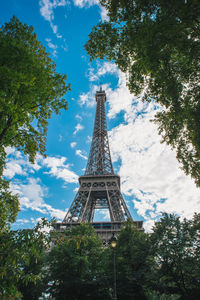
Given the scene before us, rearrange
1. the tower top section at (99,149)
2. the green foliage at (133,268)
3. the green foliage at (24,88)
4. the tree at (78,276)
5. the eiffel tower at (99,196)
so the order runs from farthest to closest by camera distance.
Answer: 1. the tower top section at (99,149)
2. the eiffel tower at (99,196)
3. the tree at (78,276)
4. the green foliage at (133,268)
5. the green foliage at (24,88)

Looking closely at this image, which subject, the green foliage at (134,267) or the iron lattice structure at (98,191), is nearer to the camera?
the green foliage at (134,267)

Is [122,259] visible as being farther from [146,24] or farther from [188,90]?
[146,24]

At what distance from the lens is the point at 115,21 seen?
8953 mm

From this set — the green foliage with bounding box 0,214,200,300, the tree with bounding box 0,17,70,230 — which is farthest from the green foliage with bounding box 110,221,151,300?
the tree with bounding box 0,17,70,230

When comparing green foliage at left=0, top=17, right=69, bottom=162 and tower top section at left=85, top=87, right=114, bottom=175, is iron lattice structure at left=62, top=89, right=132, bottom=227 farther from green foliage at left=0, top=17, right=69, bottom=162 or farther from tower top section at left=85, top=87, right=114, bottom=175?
green foliage at left=0, top=17, right=69, bottom=162

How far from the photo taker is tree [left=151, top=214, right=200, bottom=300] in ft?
56.2

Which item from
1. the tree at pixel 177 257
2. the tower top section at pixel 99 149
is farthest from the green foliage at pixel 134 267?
the tower top section at pixel 99 149

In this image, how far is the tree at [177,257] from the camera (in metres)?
17.1

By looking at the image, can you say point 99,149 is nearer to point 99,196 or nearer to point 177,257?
point 99,196

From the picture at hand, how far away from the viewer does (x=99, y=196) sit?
48.1 m

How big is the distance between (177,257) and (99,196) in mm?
31078

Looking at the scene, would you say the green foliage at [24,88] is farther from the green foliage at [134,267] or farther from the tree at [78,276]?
the tree at [78,276]

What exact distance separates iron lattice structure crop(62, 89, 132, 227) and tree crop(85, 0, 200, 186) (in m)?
25.4

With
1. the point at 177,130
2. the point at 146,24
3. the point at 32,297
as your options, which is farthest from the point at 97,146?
the point at 146,24
